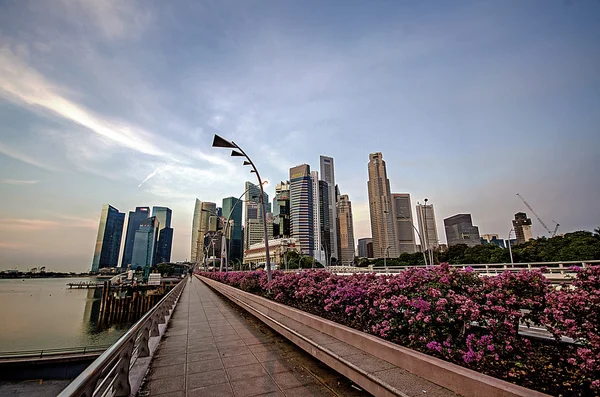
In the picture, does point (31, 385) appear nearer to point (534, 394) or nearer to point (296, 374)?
point (296, 374)

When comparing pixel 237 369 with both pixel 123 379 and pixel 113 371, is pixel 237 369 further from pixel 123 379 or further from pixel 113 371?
pixel 113 371

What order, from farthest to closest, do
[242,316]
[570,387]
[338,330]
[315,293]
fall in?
[242,316] → [315,293] → [338,330] → [570,387]

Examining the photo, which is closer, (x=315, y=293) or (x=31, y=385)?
(x=315, y=293)

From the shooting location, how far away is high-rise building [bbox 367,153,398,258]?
558ft

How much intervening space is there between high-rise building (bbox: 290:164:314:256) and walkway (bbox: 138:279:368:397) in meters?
152

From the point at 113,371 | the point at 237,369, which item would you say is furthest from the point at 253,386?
the point at 113,371

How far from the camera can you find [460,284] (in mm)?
4402

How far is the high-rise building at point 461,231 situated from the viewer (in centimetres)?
13200

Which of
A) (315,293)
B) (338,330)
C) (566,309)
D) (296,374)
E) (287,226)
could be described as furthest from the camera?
(287,226)

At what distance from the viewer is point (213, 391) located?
4.11m

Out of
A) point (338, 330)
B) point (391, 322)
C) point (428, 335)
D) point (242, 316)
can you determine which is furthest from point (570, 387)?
point (242, 316)

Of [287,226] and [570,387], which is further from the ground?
[287,226]

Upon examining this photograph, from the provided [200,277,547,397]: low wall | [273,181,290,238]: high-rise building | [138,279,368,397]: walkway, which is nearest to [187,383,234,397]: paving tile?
[138,279,368,397]: walkway

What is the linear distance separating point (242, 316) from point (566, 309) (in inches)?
395
